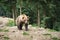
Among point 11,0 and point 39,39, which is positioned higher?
point 11,0

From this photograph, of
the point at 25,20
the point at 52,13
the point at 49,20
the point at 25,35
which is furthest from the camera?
the point at 49,20

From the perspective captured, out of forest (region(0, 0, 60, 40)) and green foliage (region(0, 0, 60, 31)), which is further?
forest (region(0, 0, 60, 40))

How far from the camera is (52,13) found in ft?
59.6

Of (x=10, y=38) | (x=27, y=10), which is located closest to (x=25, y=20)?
(x=10, y=38)

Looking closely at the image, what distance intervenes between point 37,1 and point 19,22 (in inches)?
181

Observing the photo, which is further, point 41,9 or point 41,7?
point 41,9

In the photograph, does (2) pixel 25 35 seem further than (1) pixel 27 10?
No

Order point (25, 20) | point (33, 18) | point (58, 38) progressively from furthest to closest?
point (33, 18), point (25, 20), point (58, 38)

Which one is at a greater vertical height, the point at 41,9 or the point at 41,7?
the point at 41,7

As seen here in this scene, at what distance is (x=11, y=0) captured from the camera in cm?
1895

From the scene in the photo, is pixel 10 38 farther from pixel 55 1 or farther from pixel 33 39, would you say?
pixel 55 1

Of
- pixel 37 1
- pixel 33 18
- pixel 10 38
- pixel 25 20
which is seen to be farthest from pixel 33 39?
pixel 33 18

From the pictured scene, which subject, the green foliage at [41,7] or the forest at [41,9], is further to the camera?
the forest at [41,9]

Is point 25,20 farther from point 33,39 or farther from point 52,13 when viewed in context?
point 52,13
